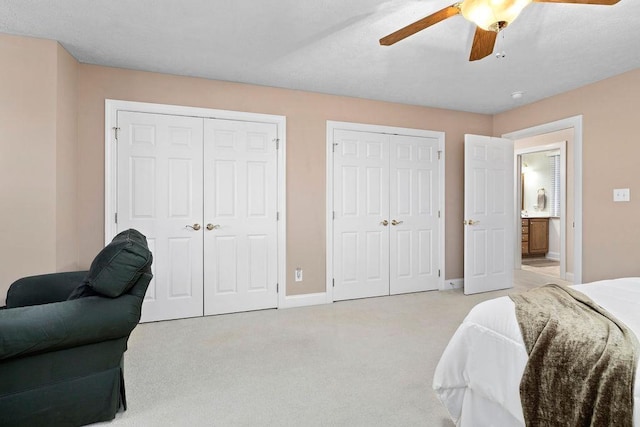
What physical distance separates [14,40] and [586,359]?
3930 millimetres

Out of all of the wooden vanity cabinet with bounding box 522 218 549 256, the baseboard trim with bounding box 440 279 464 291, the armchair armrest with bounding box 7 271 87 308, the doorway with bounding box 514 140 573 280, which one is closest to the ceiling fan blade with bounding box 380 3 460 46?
the armchair armrest with bounding box 7 271 87 308

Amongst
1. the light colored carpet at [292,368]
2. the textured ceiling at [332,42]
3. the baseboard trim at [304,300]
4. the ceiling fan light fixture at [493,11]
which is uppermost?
the textured ceiling at [332,42]

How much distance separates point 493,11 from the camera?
160cm

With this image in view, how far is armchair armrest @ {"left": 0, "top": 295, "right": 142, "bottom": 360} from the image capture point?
4.85 feet

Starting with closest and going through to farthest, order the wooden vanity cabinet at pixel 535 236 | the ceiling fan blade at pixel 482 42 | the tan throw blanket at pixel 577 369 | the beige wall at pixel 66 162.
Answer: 1. the tan throw blanket at pixel 577 369
2. the ceiling fan blade at pixel 482 42
3. the beige wall at pixel 66 162
4. the wooden vanity cabinet at pixel 535 236

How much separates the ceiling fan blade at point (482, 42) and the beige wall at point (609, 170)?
86.4 inches

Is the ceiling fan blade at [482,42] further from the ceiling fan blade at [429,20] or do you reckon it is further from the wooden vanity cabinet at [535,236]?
the wooden vanity cabinet at [535,236]

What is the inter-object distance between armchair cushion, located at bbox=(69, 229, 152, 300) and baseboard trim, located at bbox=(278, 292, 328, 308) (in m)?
2.16

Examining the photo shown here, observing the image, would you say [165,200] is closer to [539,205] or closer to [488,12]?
[488,12]

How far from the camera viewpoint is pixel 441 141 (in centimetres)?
452

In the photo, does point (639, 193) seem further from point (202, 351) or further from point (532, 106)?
point (202, 351)

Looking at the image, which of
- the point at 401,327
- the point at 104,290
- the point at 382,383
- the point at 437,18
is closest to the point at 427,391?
the point at 382,383

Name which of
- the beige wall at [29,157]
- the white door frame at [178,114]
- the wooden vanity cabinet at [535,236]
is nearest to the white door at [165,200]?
the white door frame at [178,114]

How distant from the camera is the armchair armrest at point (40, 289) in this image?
2123 mm
